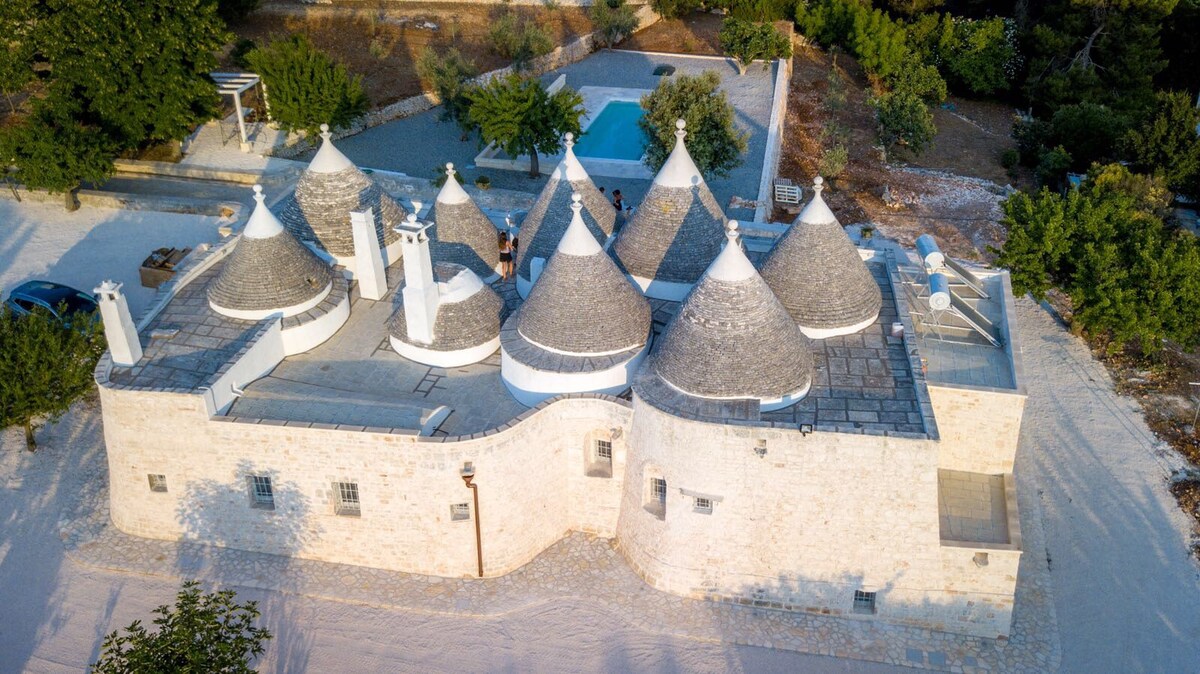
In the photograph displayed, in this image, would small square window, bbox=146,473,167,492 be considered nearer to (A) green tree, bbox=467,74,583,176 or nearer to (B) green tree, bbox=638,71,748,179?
(A) green tree, bbox=467,74,583,176

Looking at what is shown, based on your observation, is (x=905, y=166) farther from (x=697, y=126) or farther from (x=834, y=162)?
(x=697, y=126)

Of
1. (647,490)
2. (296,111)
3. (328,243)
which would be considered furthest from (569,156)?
(296,111)

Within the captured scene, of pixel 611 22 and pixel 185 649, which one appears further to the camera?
pixel 611 22

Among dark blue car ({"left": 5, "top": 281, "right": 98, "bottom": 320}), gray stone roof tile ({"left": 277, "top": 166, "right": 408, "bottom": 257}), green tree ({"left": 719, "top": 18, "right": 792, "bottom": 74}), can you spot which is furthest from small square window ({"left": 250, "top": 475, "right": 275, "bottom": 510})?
green tree ({"left": 719, "top": 18, "right": 792, "bottom": 74})

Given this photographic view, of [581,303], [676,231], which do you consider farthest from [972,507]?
[581,303]

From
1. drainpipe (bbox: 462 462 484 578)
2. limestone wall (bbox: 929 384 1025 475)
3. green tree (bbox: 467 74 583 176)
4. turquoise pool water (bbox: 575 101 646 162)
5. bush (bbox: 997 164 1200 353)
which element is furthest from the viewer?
turquoise pool water (bbox: 575 101 646 162)

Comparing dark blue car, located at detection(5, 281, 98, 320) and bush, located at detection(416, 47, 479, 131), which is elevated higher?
bush, located at detection(416, 47, 479, 131)

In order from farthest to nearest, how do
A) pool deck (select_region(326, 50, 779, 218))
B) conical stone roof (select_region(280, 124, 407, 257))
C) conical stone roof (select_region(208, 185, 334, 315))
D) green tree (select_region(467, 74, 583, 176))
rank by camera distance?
1. pool deck (select_region(326, 50, 779, 218))
2. green tree (select_region(467, 74, 583, 176))
3. conical stone roof (select_region(280, 124, 407, 257))
4. conical stone roof (select_region(208, 185, 334, 315))
